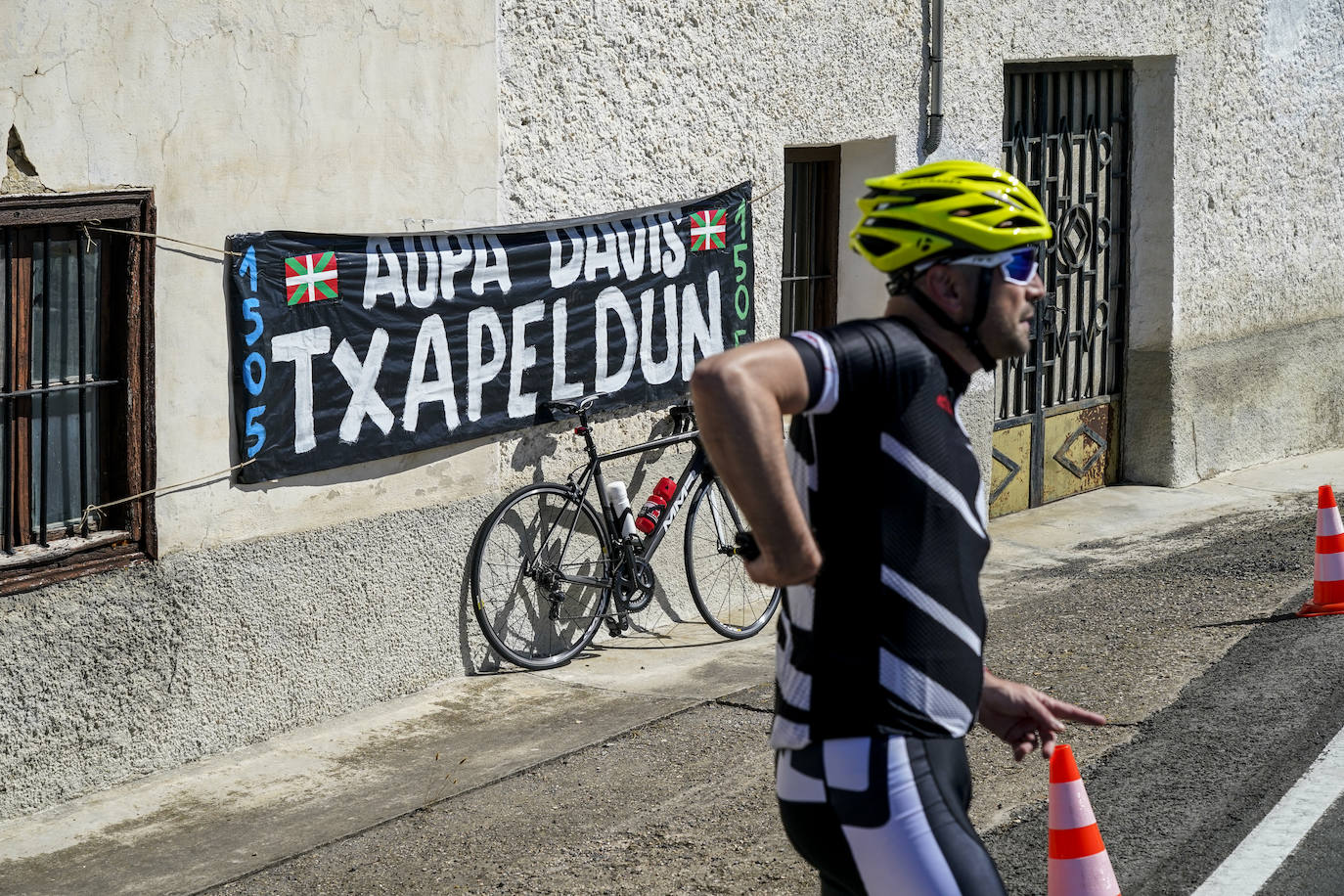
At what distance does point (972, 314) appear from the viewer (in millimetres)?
2754

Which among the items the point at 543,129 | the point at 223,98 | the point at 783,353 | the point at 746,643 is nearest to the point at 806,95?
the point at 543,129

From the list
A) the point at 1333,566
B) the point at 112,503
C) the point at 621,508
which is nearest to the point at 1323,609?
the point at 1333,566

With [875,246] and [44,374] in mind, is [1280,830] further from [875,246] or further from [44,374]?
[44,374]

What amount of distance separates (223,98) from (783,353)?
411 cm

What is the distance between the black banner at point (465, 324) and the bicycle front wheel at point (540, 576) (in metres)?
0.43

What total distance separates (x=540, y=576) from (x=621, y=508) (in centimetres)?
53

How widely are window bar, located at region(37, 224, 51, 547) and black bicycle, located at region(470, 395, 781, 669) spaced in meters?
2.03

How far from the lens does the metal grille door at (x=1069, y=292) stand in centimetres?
1094

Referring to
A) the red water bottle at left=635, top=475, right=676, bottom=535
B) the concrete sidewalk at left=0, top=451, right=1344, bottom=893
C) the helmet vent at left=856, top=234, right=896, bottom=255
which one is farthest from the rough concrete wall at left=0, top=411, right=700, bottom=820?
the helmet vent at left=856, top=234, right=896, bottom=255

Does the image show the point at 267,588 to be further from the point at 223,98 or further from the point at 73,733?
the point at 223,98

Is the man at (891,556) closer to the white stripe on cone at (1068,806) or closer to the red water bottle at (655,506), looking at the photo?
the white stripe on cone at (1068,806)

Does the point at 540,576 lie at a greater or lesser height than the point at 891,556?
lesser

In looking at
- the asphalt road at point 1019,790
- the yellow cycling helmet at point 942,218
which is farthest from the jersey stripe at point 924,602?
the asphalt road at point 1019,790

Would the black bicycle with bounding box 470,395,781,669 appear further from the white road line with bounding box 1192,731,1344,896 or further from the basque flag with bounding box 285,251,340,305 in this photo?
the white road line with bounding box 1192,731,1344,896
